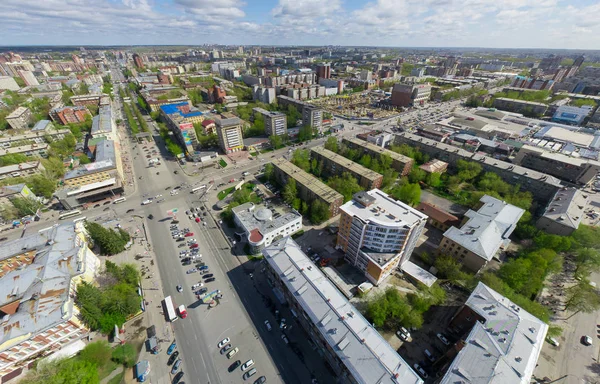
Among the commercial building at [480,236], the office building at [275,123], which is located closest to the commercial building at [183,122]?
the office building at [275,123]

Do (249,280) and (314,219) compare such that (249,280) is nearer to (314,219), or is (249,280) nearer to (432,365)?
(314,219)

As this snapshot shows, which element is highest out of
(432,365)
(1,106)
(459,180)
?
(1,106)

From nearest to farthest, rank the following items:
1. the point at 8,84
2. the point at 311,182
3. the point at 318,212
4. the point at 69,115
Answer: the point at 318,212 < the point at 311,182 < the point at 69,115 < the point at 8,84

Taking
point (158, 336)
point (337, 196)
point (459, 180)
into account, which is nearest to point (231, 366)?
point (158, 336)

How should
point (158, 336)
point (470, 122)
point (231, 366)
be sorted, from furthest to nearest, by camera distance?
point (470, 122) → point (158, 336) → point (231, 366)

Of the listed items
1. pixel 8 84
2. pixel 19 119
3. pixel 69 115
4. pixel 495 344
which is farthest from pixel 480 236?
pixel 8 84

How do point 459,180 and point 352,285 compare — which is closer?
point 352,285

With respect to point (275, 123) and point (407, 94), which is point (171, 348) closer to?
point (275, 123)
